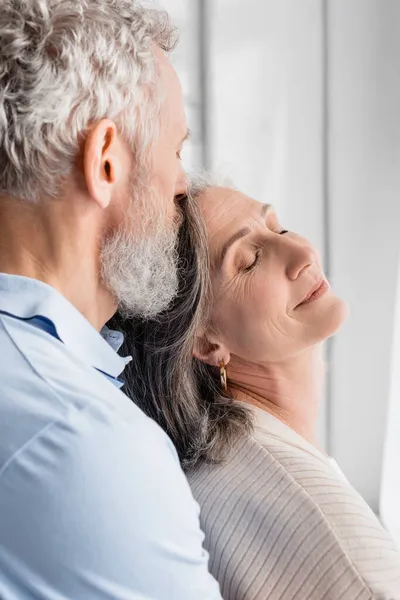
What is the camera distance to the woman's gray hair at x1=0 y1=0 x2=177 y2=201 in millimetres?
1143

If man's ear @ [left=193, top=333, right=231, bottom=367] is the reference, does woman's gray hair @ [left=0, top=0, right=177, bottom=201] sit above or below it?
above

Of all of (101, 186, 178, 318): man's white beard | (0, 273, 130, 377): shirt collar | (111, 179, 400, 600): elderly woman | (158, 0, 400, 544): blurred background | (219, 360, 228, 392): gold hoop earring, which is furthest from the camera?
(158, 0, 400, 544): blurred background

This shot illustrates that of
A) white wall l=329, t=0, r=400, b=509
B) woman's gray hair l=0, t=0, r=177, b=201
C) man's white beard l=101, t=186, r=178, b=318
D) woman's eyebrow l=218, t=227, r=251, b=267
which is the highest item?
woman's gray hair l=0, t=0, r=177, b=201

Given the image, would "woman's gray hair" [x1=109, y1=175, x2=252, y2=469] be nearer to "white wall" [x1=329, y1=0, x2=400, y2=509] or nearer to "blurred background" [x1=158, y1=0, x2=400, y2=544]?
"blurred background" [x1=158, y1=0, x2=400, y2=544]

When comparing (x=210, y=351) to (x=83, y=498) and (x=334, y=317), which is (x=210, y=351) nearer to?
(x=334, y=317)

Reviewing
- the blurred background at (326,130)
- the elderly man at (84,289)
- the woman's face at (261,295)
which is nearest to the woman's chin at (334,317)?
the woman's face at (261,295)

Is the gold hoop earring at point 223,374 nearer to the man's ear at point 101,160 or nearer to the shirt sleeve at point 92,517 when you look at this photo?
the man's ear at point 101,160

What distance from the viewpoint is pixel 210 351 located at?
1.73 meters

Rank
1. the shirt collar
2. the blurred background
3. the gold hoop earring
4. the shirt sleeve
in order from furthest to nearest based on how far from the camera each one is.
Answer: the blurred background < the gold hoop earring < the shirt collar < the shirt sleeve

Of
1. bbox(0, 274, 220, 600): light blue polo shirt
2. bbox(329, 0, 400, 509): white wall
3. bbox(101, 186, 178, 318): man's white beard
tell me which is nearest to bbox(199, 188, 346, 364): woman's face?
bbox(101, 186, 178, 318): man's white beard

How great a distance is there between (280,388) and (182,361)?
21 centimetres

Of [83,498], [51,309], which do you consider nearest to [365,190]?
[51,309]

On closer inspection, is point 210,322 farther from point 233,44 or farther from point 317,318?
point 233,44

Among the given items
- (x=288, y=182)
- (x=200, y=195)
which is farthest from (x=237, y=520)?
(x=288, y=182)
